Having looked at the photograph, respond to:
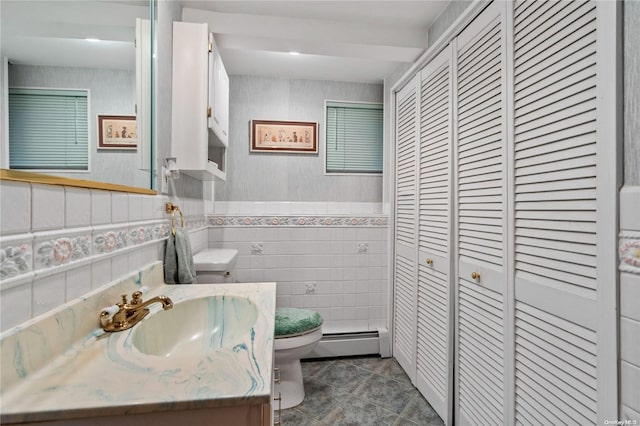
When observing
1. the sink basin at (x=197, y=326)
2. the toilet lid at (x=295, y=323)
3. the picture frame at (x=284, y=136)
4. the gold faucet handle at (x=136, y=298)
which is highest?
the picture frame at (x=284, y=136)

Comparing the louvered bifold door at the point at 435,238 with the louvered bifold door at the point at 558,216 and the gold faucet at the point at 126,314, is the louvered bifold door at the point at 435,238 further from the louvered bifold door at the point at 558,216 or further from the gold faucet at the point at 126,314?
the gold faucet at the point at 126,314

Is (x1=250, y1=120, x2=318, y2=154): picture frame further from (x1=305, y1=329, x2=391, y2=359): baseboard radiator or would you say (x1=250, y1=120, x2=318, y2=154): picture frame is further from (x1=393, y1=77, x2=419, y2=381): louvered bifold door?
(x1=305, y1=329, x2=391, y2=359): baseboard radiator

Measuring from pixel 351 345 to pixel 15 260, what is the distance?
227 centimetres

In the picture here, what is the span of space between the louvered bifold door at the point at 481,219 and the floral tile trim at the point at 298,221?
1.08 meters

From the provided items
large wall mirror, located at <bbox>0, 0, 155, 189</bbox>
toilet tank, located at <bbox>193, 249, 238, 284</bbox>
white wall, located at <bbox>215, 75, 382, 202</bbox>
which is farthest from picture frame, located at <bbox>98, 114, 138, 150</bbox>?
white wall, located at <bbox>215, 75, 382, 202</bbox>

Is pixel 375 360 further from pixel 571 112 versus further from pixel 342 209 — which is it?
pixel 571 112

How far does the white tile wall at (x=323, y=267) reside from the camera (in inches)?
99.2

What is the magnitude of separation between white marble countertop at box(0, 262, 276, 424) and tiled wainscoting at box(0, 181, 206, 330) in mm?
66

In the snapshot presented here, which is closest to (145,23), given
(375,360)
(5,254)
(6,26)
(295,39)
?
(6,26)

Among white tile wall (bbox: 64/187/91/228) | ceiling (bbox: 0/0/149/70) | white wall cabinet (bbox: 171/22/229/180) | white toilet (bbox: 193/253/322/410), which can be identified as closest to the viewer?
ceiling (bbox: 0/0/149/70)

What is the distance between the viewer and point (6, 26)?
1.90ft

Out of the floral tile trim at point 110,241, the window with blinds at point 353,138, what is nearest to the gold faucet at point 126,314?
the floral tile trim at point 110,241

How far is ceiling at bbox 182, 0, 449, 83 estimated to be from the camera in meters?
1.71

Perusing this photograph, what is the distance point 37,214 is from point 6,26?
35cm
